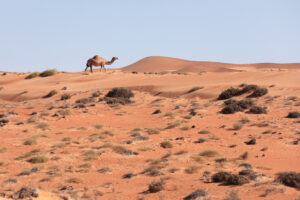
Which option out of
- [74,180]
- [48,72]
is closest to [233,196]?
[74,180]

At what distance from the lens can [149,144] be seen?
18781mm

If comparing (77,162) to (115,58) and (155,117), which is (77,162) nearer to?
(155,117)

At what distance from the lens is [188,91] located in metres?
36.5

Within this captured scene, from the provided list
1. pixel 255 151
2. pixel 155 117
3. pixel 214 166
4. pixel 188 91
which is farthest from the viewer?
pixel 188 91

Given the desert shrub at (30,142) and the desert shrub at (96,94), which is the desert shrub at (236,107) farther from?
the desert shrub at (96,94)

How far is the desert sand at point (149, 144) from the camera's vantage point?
1234 cm

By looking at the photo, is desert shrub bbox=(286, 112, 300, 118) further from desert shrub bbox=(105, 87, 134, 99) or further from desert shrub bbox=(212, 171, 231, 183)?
desert shrub bbox=(105, 87, 134, 99)

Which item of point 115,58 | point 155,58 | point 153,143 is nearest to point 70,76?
point 115,58

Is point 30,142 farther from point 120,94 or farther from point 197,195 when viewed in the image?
point 120,94

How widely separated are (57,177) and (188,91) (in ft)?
78.1

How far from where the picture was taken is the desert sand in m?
12.3

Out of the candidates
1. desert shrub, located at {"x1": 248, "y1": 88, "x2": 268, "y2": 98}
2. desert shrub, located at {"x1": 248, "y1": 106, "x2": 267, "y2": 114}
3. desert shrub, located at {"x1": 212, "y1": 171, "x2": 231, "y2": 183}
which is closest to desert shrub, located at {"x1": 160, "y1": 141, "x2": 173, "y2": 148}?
desert shrub, located at {"x1": 212, "y1": 171, "x2": 231, "y2": 183}

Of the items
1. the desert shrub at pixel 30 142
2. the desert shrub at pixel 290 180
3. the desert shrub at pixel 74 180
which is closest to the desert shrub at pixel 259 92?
the desert shrub at pixel 30 142

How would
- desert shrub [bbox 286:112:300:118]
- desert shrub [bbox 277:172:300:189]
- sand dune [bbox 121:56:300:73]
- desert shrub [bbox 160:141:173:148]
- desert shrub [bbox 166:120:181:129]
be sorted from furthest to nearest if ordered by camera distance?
sand dune [bbox 121:56:300:73], desert shrub [bbox 286:112:300:118], desert shrub [bbox 166:120:181:129], desert shrub [bbox 160:141:173:148], desert shrub [bbox 277:172:300:189]
